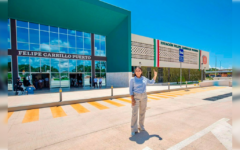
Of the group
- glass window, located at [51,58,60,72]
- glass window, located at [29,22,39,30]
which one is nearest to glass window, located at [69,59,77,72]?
glass window, located at [51,58,60,72]

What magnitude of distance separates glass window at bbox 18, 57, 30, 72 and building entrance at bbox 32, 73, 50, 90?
1480 mm

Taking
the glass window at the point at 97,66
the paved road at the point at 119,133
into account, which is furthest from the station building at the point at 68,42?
the paved road at the point at 119,133

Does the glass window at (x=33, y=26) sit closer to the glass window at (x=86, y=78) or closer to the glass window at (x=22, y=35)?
the glass window at (x=22, y=35)

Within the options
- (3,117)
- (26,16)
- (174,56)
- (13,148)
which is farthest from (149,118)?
(174,56)

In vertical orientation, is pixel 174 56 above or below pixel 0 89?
above

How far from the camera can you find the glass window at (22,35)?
15.8 meters

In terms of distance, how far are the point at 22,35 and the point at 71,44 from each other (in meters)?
6.05

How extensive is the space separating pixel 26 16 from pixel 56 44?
461 centimetres

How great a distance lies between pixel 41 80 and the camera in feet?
58.3

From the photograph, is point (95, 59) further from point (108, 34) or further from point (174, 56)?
point (174, 56)

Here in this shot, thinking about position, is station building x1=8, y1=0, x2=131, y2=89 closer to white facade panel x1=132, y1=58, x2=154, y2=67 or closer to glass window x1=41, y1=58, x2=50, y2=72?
glass window x1=41, y1=58, x2=50, y2=72

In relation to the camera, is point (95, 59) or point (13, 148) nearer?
point (13, 148)

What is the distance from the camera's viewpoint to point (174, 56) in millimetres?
30750

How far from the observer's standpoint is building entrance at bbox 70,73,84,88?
20391 millimetres
